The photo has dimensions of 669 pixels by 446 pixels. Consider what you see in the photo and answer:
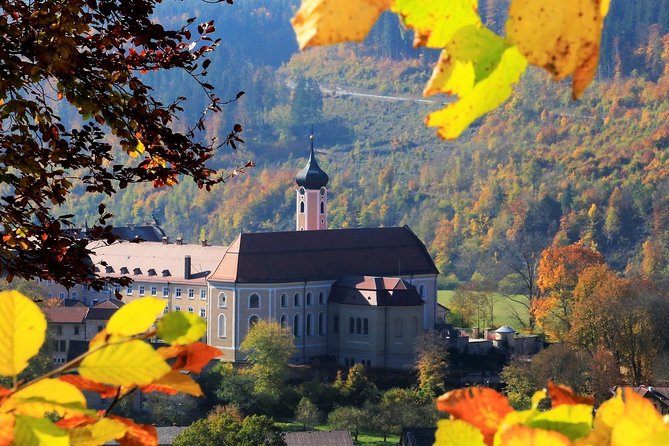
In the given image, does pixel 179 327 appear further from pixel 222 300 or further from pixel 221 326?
pixel 222 300

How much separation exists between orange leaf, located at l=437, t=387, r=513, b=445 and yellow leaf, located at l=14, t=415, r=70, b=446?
28 cm

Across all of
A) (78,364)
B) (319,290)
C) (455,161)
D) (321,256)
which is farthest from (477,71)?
(455,161)

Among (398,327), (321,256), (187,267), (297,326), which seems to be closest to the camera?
(398,327)

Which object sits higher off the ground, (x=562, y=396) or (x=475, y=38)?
(x=475, y=38)

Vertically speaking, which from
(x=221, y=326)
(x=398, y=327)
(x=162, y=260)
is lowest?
(x=398, y=327)

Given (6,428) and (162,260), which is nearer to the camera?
(6,428)

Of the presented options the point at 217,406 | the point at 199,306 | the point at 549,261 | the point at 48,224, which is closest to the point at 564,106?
the point at 549,261

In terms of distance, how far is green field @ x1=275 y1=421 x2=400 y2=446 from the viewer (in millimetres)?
31969

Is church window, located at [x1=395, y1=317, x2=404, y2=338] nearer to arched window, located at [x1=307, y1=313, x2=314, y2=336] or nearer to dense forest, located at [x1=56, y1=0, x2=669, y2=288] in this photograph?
arched window, located at [x1=307, y1=313, x2=314, y2=336]

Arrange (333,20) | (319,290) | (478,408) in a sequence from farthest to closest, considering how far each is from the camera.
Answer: (319,290) < (478,408) < (333,20)

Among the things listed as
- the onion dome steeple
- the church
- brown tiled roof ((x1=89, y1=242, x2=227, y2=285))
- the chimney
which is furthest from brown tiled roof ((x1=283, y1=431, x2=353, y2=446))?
the onion dome steeple

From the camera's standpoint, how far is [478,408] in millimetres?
993

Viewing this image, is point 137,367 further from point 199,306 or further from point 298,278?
point 199,306

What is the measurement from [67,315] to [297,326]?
7.73m
